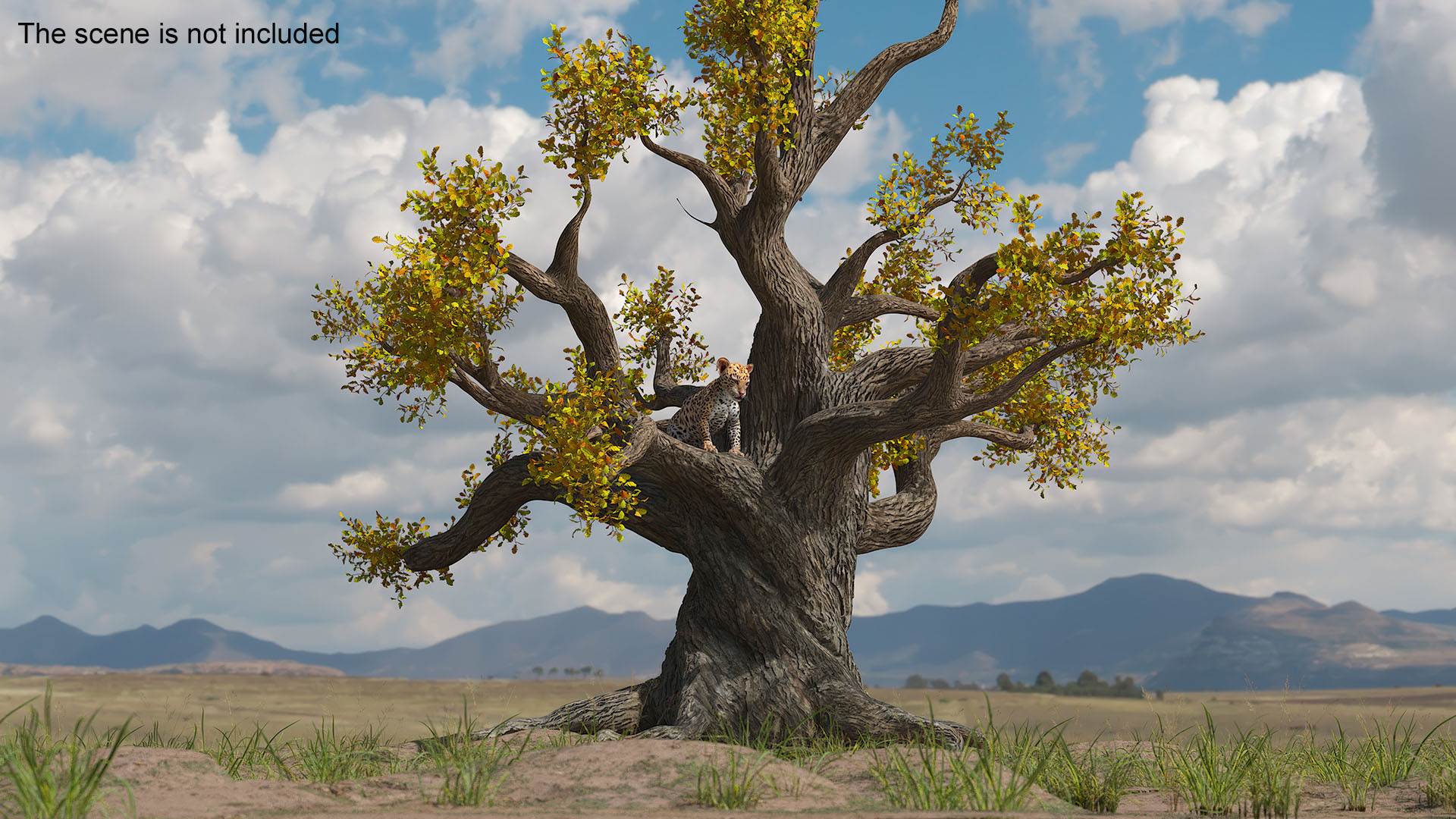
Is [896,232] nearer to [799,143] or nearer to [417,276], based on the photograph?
[799,143]

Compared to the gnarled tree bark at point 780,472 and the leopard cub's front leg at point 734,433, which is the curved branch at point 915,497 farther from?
the leopard cub's front leg at point 734,433

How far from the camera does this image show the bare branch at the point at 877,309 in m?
14.0

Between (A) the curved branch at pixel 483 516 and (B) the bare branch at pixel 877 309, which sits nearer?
(A) the curved branch at pixel 483 516

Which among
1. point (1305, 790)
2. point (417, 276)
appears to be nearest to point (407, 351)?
point (417, 276)

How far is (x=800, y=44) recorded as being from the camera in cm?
1232

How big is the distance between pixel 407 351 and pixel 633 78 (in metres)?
4.16

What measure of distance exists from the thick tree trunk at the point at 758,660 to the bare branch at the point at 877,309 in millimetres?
3293

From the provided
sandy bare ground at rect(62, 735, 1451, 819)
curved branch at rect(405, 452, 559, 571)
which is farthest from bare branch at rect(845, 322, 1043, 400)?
sandy bare ground at rect(62, 735, 1451, 819)

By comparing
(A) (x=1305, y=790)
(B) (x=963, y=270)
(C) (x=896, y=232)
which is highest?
(C) (x=896, y=232)

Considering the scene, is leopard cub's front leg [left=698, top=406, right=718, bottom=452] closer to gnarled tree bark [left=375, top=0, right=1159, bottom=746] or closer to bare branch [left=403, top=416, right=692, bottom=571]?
gnarled tree bark [left=375, top=0, right=1159, bottom=746]

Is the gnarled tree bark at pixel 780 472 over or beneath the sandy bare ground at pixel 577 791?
over

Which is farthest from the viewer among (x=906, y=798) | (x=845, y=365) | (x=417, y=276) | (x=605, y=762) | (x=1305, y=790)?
(x=845, y=365)

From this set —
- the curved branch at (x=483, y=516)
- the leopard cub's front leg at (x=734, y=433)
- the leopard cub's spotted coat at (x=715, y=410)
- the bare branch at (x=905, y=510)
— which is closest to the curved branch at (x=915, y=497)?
the bare branch at (x=905, y=510)

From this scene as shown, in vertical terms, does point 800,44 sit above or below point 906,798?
above
